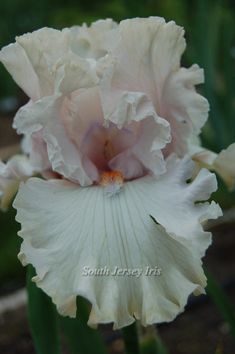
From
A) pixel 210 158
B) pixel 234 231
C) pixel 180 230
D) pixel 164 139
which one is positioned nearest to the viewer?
pixel 180 230

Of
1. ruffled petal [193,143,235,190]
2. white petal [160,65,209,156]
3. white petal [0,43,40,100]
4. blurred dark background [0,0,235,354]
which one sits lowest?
blurred dark background [0,0,235,354]

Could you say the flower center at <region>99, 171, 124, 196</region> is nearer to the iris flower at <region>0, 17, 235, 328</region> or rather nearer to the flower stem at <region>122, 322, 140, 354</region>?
the iris flower at <region>0, 17, 235, 328</region>

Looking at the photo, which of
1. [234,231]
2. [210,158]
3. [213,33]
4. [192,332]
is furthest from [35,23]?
[210,158]

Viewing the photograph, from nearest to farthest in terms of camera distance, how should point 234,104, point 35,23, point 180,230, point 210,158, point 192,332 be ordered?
1. point 180,230
2. point 210,158
3. point 192,332
4. point 234,104
5. point 35,23

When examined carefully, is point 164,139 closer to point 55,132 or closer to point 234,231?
point 55,132

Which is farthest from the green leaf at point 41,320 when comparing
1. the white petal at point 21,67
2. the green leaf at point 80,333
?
the white petal at point 21,67

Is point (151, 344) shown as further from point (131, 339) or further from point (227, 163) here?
point (227, 163)

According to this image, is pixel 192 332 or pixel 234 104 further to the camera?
pixel 234 104

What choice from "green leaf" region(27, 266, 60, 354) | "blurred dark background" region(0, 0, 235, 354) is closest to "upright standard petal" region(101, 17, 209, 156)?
"green leaf" region(27, 266, 60, 354)
